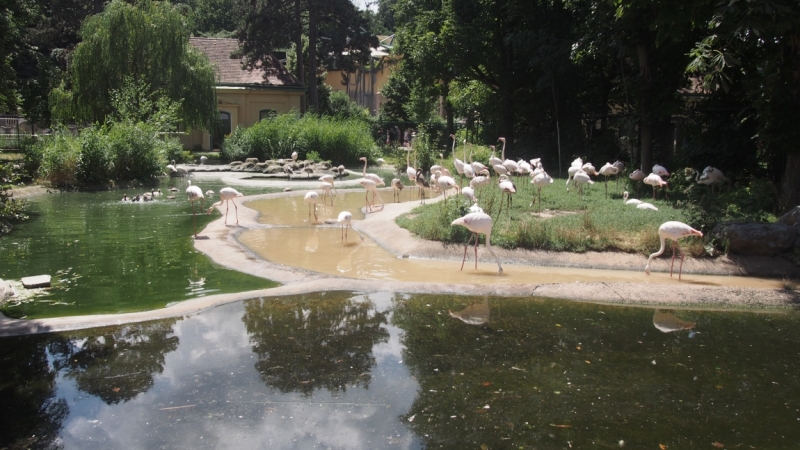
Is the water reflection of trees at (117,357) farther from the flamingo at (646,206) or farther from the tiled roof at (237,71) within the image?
the tiled roof at (237,71)

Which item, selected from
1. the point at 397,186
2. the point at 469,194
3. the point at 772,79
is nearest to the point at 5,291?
the point at 469,194

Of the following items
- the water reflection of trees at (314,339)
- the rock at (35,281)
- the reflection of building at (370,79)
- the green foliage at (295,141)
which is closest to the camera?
the water reflection of trees at (314,339)

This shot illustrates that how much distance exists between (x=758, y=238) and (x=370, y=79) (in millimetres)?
53490

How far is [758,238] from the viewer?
34.4 feet

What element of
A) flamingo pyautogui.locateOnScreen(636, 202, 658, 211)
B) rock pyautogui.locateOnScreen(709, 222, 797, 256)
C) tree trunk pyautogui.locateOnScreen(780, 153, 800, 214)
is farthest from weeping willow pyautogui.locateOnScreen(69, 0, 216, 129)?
tree trunk pyautogui.locateOnScreen(780, 153, 800, 214)

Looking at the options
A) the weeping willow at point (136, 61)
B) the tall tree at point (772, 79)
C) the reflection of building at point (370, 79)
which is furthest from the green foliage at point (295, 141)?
the reflection of building at point (370, 79)

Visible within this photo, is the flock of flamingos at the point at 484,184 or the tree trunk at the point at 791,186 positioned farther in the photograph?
the tree trunk at the point at 791,186

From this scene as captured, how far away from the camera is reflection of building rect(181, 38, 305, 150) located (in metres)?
36.2

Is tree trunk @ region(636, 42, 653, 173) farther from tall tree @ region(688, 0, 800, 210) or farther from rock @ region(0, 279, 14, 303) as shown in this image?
rock @ region(0, 279, 14, 303)

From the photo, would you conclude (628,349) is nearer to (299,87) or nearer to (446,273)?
(446,273)

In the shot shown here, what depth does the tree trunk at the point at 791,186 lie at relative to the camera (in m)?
12.3

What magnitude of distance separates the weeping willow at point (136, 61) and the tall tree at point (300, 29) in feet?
21.5

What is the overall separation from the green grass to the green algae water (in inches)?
153

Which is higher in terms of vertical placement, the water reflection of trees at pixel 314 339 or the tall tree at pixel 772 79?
the tall tree at pixel 772 79
